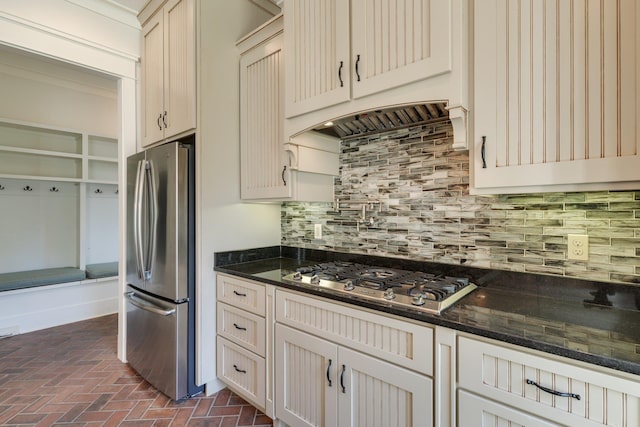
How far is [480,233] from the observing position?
1.58 m

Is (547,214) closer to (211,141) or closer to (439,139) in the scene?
(439,139)

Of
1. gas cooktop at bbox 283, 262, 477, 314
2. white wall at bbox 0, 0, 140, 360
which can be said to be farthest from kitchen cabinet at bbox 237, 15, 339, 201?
white wall at bbox 0, 0, 140, 360

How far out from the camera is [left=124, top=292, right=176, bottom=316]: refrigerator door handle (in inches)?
80.0

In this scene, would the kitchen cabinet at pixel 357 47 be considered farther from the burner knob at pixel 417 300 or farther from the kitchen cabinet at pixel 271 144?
the burner knob at pixel 417 300

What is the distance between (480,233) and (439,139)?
557mm

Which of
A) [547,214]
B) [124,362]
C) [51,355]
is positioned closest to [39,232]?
[51,355]

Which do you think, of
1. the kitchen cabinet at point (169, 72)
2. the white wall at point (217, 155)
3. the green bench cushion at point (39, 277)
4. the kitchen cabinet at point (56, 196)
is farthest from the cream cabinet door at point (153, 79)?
the green bench cushion at point (39, 277)

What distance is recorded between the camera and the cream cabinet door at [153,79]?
7.88 ft

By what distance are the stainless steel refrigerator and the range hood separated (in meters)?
0.99

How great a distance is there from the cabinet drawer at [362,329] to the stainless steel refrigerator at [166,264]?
0.75m

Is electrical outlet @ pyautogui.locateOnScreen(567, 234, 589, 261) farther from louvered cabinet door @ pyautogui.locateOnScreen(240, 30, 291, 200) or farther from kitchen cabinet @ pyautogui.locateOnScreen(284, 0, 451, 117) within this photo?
louvered cabinet door @ pyautogui.locateOnScreen(240, 30, 291, 200)

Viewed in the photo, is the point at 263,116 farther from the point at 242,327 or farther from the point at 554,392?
the point at 554,392

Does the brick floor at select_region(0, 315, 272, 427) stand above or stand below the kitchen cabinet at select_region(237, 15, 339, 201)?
below

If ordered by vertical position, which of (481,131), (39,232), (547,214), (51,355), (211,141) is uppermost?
(211,141)
